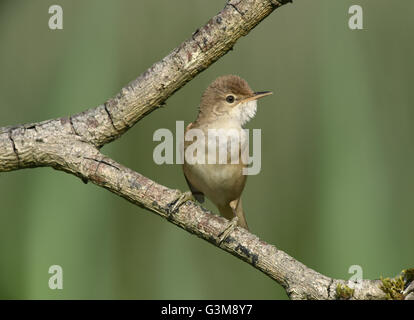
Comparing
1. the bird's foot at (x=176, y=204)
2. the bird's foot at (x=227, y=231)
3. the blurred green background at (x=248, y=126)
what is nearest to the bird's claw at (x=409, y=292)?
the bird's foot at (x=227, y=231)

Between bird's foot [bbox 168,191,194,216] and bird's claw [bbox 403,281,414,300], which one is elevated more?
bird's foot [bbox 168,191,194,216]

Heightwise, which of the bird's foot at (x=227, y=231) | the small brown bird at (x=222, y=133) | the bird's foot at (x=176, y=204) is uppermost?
the small brown bird at (x=222, y=133)

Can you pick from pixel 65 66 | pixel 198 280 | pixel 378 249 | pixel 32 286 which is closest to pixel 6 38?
pixel 65 66

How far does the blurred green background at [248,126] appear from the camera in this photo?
286 centimetres

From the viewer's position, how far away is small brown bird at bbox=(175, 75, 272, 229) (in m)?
2.21

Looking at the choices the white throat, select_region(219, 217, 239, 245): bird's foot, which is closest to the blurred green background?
the white throat

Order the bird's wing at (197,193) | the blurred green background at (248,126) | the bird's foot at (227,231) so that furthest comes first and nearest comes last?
the blurred green background at (248,126)
the bird's wing at (197,193)
the bird's foot at (227,231)

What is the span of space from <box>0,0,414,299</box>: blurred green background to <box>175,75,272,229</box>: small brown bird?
790 mm

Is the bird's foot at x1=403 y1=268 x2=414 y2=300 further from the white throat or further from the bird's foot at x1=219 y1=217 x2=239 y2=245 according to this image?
the white throat

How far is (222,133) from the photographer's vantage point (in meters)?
2.21

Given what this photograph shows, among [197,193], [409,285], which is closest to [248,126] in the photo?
[197,193]

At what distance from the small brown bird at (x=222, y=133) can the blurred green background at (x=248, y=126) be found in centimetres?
79

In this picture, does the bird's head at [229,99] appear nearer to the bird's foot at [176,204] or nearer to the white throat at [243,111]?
the white throat at [243,111]
